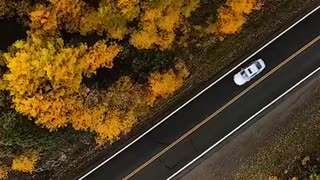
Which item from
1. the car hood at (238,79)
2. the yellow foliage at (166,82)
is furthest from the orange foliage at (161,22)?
the car hood at (238,79)

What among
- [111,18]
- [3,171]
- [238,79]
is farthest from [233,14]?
[3,171]

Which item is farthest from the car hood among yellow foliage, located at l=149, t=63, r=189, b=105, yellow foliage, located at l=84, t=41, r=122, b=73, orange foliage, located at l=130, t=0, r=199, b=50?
yellow foliage, located at l=84, t=41, r=122, b=73

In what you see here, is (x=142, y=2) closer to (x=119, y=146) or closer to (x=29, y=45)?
(x=29, y=45)

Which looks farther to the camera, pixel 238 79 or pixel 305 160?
pixel 305 160

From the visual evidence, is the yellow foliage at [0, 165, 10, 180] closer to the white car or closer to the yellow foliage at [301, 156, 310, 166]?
the white car

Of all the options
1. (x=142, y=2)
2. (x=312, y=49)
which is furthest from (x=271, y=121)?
(x=142, y=2)

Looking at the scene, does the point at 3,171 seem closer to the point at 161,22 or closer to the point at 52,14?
the point at 52,14
